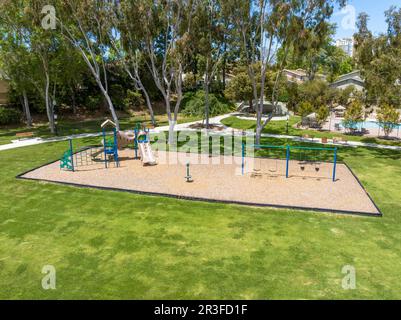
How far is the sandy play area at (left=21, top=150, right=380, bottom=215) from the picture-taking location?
14641 millimetres

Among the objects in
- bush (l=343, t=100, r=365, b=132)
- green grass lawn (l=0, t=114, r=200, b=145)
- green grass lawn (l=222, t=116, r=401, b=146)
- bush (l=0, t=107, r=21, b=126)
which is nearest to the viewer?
green grass lawn (l=222, t=116, r=401, b=146)

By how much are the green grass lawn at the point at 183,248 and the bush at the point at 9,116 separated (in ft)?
80.9

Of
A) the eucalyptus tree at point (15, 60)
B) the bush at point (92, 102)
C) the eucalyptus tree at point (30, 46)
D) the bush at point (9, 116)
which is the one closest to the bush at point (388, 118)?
the eucalyptus tree at point (30, 46)

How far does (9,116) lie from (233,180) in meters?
31.0

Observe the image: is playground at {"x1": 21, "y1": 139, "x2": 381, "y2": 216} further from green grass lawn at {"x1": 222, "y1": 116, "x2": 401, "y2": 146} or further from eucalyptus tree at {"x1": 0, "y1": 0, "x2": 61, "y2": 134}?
eucalyptus tree at {"x1": 0, "y1": 0, "x2": 61, "y2": 134}

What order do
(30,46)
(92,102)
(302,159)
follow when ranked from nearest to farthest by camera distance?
→ 1. (302,159)
2. (30,46)
3. (92,102)

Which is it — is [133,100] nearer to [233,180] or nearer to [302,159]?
[302,159]

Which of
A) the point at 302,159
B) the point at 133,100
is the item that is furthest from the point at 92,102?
the point at 302,159

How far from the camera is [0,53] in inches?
1188

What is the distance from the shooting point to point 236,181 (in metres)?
17.3

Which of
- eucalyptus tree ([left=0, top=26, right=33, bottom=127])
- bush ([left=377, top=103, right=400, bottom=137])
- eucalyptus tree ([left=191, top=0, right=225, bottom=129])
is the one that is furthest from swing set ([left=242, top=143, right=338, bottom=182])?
eucalyptus tree ([left=0, top=26, right=33, bottom=127])

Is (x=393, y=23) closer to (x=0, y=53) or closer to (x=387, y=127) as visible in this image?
(x=387, y=127)

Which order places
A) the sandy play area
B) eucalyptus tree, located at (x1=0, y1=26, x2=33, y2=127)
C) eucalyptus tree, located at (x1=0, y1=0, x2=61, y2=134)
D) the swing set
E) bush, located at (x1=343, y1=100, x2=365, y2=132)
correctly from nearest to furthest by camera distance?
the sandy play area, the swing set, eucalyptus tree, located at (x1=0, y1=0, x2=61, y2=134), eucalyptus tree, located at (x1=0, y1=26, x2=33, y2=127), bush, located at (x1=343, y1=100, x2=365, y2=132)
